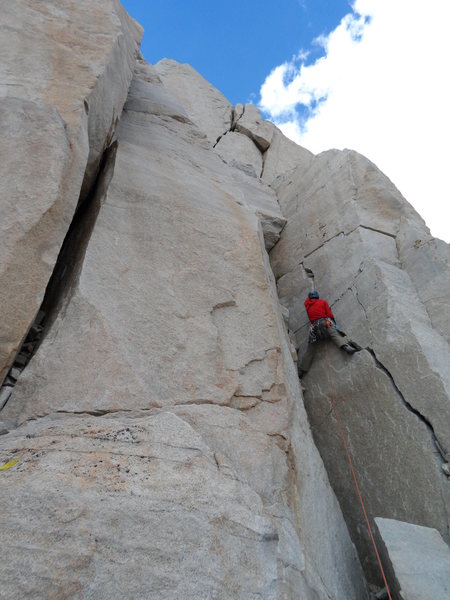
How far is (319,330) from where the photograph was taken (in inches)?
195

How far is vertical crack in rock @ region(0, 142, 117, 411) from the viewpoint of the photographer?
279 cm

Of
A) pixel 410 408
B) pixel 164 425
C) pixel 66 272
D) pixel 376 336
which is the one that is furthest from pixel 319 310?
pixel 164 425

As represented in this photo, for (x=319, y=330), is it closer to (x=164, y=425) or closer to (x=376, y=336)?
(x=376, y=336)

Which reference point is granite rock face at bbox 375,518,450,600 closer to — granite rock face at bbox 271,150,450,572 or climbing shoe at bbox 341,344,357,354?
granite rock face at bbox 271,150,450,572

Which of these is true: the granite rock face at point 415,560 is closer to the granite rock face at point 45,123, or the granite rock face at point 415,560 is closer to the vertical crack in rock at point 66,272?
the vertical crack in rock at point 66,272

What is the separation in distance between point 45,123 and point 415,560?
4.24 metres

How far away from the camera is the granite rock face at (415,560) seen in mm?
2439

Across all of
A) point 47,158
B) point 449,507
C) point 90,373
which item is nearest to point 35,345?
point 90,373

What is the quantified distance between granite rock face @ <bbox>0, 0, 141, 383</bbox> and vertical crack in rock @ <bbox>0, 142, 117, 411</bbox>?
0.16 m

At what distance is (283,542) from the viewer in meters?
2.14

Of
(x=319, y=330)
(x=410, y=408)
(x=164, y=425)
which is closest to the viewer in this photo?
(x=164, y=425)

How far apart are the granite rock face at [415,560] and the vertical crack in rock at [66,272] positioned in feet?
9.02

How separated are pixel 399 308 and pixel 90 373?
3.39 meters

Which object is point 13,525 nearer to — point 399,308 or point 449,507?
point 449,507
